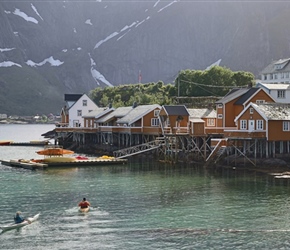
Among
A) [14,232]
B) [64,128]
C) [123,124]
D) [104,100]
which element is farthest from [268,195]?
[104,100]

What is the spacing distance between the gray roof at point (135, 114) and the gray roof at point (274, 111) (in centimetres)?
2714

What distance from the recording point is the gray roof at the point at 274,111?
231 feet

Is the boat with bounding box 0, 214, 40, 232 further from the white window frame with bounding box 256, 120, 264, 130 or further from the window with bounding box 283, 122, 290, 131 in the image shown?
the window with bounding box 283, 122, 290, 131

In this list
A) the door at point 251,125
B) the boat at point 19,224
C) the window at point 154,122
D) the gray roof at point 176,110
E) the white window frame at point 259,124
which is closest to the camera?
the boat at point 19,224

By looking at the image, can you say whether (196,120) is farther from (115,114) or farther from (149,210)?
(149,210)

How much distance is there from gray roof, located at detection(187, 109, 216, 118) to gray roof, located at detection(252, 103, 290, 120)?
16.0 m

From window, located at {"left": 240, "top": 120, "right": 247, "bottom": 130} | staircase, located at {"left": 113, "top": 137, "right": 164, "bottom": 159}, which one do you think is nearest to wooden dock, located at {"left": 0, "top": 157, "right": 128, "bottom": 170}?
staircase, located at {"left": 113, "top": 137, "right": 164, "bottom": 159}

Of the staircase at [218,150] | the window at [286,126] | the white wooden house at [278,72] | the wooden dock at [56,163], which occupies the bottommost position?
the wooden dock at [56,163]

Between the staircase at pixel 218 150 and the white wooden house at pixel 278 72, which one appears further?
the white wooden house at pixel 278 72

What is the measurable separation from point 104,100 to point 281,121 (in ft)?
314

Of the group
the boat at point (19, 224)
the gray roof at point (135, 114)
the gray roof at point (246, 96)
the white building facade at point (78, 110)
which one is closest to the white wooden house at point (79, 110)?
the white building facade at point (78, 110)

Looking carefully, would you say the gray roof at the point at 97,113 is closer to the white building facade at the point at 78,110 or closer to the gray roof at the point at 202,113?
the white building facade at the point at 78,110

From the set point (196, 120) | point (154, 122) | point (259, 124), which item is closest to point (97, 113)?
point (154, 122)

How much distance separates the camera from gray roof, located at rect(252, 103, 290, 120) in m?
70.4
